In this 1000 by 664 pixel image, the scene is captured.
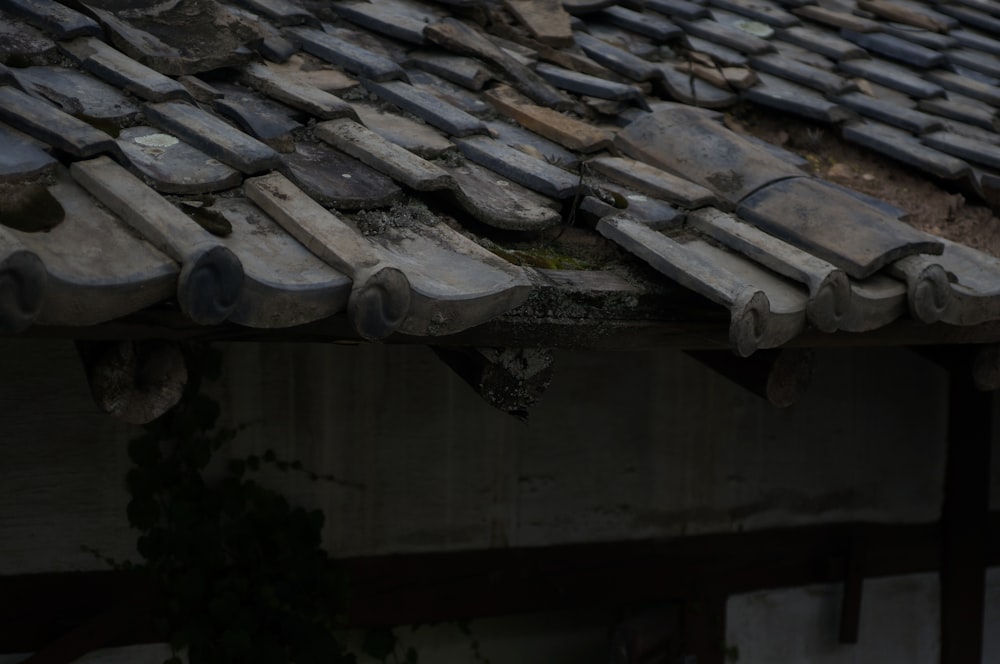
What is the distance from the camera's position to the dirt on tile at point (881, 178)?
2.82 metres

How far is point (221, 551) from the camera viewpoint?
305cm

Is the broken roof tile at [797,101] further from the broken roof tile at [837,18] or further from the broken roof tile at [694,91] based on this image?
the broken roof tile at [837,18]

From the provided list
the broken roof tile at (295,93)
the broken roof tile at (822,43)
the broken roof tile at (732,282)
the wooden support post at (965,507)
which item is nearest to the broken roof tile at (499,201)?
the broken roof tile at (732,282)

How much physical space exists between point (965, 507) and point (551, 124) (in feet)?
8.60

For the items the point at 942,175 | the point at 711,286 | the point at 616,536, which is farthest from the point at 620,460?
the point at 711,286

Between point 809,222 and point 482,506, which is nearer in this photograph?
point 809,222

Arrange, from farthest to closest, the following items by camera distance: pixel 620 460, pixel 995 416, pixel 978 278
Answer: pixel 995 416, pixel 620 460, pixel 978 278

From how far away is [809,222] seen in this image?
231cm

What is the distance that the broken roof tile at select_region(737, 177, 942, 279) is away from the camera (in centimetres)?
215

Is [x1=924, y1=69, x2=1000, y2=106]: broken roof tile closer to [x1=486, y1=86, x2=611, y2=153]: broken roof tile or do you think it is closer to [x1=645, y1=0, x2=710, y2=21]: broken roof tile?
[x1=645, y1=0, x2=710, y2=21]: broken roof tile

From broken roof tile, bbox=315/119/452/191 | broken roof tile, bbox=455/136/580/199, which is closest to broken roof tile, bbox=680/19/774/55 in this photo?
broken roof tile, bbox=455/136/580/199

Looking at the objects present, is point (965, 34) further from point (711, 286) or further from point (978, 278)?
point (711, 286)

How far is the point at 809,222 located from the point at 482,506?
59.9 inches

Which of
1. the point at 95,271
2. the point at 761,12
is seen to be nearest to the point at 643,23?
the point at 761,12
